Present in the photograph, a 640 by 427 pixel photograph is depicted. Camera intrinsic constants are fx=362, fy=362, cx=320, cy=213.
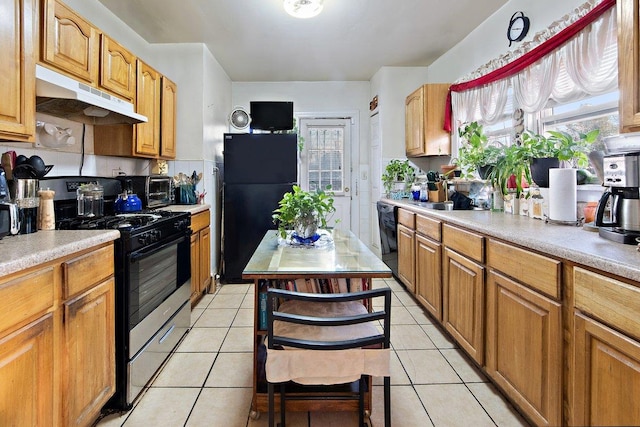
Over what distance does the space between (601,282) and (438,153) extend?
3009 millimetres

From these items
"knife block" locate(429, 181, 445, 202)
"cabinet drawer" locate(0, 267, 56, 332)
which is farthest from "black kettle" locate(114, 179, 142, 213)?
"knife block" locate(429, 181, 445, 202)

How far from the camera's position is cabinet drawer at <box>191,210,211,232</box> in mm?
3166

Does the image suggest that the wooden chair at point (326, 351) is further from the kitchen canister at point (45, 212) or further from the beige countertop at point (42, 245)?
the kitchen canister at point (45, 212)

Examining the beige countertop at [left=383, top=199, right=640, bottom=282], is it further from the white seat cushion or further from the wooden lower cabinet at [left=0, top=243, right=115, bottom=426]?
the wooden lower cabinet at [left=0, top=243, right=115, bottom=426]

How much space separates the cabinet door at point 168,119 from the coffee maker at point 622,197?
3254 millimetres

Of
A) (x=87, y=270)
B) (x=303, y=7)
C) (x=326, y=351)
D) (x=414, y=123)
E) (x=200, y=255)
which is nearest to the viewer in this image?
(x=326, y=351)

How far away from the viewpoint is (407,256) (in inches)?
136

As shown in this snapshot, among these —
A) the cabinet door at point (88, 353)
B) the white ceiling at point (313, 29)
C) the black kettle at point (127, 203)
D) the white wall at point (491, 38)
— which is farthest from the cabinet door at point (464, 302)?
the black kettle at point (127, 203)

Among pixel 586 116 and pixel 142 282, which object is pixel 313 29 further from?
pixel 142 282

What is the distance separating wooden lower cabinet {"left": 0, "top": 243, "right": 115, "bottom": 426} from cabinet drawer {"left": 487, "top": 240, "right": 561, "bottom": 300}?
186cm

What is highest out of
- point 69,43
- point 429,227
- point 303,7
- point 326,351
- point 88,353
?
point 303,7

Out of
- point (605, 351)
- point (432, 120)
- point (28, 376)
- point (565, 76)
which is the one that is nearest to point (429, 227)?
point (565, 76)

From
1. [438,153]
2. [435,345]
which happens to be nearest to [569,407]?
[435,345]

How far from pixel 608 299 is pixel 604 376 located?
0.25 meters
